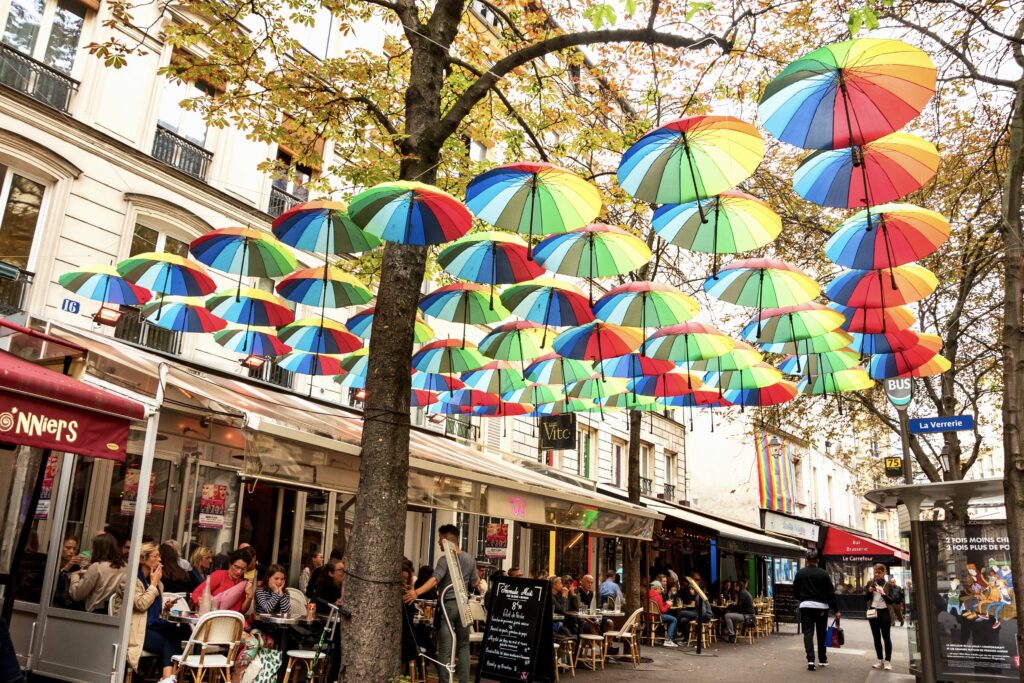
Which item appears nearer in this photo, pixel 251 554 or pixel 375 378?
pixel 375 378

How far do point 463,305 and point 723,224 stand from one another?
3.92 metres

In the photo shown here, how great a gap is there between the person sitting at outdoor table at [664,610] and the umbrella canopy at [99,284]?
12.0 m

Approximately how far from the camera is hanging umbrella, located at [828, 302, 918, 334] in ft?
31.2

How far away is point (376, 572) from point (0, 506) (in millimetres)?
4432

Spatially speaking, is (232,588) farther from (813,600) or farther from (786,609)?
(786,609)

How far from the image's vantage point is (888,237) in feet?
24.7

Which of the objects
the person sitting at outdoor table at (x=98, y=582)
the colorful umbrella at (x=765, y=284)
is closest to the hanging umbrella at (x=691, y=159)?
the colorful umbrella at (x=765, y=284)

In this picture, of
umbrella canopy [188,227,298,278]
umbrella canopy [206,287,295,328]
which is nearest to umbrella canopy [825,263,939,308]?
umbrella canopy [188,227,298,278]

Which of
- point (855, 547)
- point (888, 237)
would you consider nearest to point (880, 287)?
point (888, 237)

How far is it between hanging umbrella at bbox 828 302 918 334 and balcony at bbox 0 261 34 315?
36.7 ft

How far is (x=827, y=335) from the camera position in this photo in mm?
10711

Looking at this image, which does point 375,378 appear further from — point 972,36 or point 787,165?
point 787,165

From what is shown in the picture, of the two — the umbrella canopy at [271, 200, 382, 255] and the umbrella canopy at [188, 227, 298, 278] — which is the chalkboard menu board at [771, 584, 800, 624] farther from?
the umbrella canopy at [271, 200, 382, 255]

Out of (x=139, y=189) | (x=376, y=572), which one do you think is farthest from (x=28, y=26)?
(x=376, y=572)
